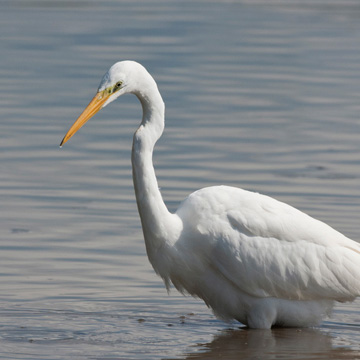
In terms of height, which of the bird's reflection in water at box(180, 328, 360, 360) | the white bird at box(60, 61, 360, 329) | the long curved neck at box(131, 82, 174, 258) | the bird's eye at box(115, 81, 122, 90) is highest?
the bird's eye at box(115, 81, 122, 90)

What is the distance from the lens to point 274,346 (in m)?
8.54

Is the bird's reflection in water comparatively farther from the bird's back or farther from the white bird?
the bird's back

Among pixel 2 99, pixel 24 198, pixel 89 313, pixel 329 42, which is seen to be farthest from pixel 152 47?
pixel 89 313

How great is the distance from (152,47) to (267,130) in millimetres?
6073

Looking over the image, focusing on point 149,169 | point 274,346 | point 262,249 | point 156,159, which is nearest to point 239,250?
point 262,249

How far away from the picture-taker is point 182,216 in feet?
28.0

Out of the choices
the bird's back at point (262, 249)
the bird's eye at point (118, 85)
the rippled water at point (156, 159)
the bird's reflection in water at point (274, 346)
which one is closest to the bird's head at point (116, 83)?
the bird's eye at point (118, 85)

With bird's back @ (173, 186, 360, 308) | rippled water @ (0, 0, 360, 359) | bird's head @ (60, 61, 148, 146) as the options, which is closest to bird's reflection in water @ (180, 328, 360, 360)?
rippled water @ (0, 0, 360, 359)

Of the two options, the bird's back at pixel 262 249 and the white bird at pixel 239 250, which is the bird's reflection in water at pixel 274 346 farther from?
the bird's back at pixel 262 249

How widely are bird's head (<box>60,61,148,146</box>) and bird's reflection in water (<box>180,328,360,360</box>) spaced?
1.83m

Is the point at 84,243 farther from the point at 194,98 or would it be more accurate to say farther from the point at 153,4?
the point at 153,4

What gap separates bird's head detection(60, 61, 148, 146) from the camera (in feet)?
26.6

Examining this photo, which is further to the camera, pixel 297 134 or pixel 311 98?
pixel 311 98

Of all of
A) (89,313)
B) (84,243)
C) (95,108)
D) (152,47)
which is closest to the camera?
(95,108)
